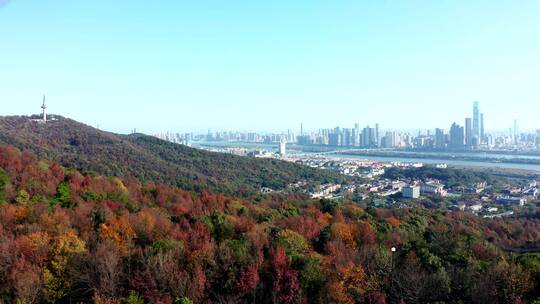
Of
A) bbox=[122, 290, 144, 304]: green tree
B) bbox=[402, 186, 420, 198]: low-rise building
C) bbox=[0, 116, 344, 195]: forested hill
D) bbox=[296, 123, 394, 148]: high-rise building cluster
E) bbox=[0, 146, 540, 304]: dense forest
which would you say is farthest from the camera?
bbox=[296, 123, 394, 148]: high-rise building cluster

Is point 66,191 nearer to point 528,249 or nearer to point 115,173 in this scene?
point 115,173

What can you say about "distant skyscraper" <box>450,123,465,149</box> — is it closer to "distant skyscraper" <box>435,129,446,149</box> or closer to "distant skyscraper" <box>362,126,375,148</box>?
"distant skyscraper" <box>435,129,446,149</box>

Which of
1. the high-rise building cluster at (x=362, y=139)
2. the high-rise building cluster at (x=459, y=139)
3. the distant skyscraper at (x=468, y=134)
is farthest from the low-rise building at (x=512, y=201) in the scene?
the high-rise building cluster at (x=362, y=139)

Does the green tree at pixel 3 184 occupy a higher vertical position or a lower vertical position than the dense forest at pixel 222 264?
higher

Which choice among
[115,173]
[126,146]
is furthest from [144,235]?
[126,146]

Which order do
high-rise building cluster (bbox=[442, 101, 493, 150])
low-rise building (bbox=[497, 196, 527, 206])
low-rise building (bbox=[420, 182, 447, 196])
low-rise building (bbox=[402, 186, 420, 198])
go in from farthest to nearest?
high-rise building cluster (bbox=[442, 101, 493, 150])
low-rise building (bbox=[420, 182, 447, 196])
low-rise building (bbox=[402, 186, 420, 198])
low-rise building (bbox=[497, 196, 527, 206])

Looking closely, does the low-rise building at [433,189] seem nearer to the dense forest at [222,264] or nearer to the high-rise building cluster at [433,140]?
the dense forest at [222,264]

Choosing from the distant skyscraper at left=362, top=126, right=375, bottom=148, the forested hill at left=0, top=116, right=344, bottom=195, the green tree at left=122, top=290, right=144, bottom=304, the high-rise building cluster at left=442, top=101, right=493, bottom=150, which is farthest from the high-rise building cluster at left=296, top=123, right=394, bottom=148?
the green tree at left=122, top=290, right=144, bottom=304
